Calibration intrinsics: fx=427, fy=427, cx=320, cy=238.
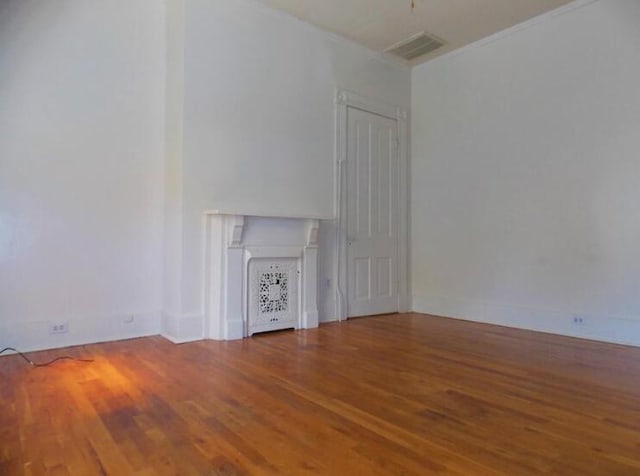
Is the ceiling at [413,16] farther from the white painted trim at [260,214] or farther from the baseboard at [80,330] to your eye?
the baseboard at [80,330]

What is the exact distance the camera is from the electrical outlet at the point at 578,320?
3990 millimetres

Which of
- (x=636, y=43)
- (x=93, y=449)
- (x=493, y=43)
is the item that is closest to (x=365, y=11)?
(x=493, y=43)

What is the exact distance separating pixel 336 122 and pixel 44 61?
2767 mm

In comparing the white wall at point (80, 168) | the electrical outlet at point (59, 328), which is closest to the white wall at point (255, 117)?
the white wall at point (80, 168)

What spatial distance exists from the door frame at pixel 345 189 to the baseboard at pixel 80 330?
196 centimetres

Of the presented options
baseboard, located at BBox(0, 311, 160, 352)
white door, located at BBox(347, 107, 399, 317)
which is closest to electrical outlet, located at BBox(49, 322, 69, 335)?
baseboard, located at BBox(0, 311, 160, 352)

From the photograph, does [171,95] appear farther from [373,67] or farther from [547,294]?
[547,294]

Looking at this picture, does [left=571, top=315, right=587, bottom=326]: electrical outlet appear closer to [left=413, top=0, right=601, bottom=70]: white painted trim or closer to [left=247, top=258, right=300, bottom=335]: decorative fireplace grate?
[left=247, top=258, right=300, bottom=335]: decorative fireplace grate

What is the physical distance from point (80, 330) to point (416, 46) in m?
4.56

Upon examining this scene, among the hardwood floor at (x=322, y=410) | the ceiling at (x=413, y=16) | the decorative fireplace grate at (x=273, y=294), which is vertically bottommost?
the hardwood floor at (x=322, y=410)

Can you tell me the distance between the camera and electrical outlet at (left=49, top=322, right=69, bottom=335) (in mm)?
3400

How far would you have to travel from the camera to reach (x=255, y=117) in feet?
13.7

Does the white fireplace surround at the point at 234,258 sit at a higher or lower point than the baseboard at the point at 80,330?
higher

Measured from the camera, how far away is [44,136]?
340 centimetres
